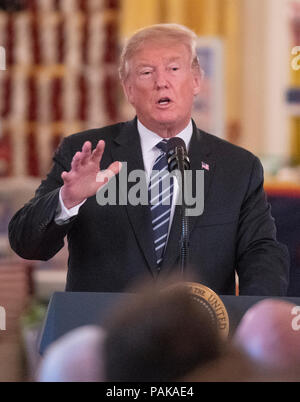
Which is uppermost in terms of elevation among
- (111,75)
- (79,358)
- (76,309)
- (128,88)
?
(128,88)

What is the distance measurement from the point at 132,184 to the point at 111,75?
14.0ft

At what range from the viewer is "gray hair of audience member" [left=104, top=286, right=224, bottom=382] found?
50 cm

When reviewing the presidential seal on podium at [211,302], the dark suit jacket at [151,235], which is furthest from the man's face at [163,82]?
the presidential seal on podium at [211,302]

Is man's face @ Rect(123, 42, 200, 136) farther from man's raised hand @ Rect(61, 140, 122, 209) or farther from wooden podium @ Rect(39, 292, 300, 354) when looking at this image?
wooden podium @ Rect(39, 292, 300, 354)

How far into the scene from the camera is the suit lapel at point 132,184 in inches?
50.7

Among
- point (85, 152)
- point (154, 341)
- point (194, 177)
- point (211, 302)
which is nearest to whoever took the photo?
A: point (154, 341)

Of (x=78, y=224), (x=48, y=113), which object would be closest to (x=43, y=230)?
(x=78, y=224)

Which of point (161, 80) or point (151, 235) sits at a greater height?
point (161, 80)

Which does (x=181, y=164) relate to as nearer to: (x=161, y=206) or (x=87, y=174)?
(x=87, y=174)

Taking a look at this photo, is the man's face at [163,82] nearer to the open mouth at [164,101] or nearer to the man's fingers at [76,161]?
the open mouth at [164,101]

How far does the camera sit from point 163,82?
4.33ft

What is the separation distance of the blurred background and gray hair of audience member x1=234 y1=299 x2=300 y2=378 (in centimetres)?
371

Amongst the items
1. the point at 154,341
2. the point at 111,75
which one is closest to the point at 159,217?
the point at 154,341

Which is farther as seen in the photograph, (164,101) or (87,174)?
(164,101)
